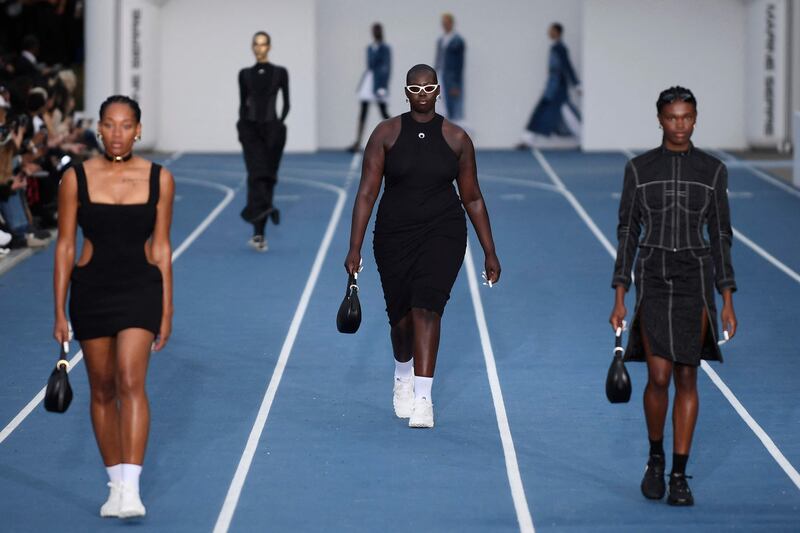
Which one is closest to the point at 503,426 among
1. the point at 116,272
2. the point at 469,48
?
the point at 116,272

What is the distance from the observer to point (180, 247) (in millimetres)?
17312

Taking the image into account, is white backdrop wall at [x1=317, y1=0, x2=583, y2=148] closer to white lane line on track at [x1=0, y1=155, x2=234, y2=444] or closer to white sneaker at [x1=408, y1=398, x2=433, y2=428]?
white lane line on track at [x1=0, y1=155, x2=234, y2=444]

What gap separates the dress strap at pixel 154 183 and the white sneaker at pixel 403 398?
2816 mm

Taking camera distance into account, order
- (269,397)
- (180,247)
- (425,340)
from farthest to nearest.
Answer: (180,247) → (269,397) → (425,340)

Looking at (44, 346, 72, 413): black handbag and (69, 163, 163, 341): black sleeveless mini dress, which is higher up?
(69, 163, 163, 341): black sleeveless mini dress

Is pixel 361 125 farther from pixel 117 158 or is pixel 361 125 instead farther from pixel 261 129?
pixel 117 158

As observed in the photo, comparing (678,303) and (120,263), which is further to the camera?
(678,303)

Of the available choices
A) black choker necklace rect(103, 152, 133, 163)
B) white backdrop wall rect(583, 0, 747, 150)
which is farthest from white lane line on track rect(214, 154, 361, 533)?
white backdrop wall rect(583, 0, 747, 150)

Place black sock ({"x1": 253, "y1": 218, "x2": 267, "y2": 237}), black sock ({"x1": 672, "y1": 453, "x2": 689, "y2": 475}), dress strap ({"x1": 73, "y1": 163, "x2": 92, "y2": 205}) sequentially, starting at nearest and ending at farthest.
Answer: dress strap ({"x1": 73, "y1": 163, "x2": 92, "y2": 205}) → black sock ({"x1": 672, "y1": 453, "x2": 689, "y2": 475}) → black sock ({"x1": 253, "y1": 218, "x2": 267, "y2": 237})

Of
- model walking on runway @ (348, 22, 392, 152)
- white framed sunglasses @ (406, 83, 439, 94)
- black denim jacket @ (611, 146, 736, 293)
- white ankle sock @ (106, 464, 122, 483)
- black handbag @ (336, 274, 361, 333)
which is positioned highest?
model walking on runway @ (348, 22, 392, 152)

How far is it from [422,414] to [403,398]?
0.39 metres

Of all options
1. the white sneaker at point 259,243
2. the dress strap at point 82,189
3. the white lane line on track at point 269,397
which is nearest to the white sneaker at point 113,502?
the white lane line on track at point 269,397

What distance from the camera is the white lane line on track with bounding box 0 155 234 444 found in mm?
9297

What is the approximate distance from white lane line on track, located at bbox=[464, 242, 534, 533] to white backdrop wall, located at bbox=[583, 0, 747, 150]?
16042 mm
